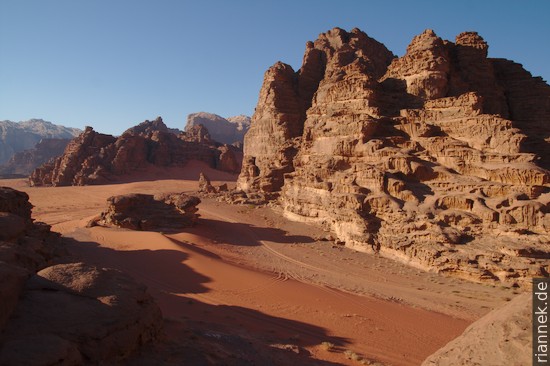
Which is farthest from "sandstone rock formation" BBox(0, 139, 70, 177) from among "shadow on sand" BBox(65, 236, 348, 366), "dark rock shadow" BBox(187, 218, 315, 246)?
"shadow on sand" BBox(65, 236, 348, 366)

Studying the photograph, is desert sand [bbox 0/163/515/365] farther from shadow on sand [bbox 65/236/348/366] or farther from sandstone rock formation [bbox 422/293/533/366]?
sandstone rock formation [bbox 422/293/533/366]

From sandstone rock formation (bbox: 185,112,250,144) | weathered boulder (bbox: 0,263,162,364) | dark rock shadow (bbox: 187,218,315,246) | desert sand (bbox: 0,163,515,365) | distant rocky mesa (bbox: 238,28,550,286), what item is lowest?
desert sand (bbox: 0,163,515,365)

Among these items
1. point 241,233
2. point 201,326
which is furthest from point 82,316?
point 241,233

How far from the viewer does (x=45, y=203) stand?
115 feet

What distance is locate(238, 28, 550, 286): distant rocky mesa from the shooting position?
48.9ft

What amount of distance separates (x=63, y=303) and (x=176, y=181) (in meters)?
45.5

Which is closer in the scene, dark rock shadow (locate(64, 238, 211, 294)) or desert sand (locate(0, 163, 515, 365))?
desert sand (locate(0, 163, 515, 365))

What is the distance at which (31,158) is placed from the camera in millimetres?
79438

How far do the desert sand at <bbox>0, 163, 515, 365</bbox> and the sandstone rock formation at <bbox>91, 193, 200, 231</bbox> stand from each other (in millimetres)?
1073

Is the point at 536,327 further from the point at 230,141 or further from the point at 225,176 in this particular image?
the point at 230,141

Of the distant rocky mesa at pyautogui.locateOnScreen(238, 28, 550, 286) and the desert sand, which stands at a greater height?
the distant rocky mesa at pyautogui.locateOnScreen(238, 28, 550, 286)

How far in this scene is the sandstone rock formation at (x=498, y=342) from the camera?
4.42m

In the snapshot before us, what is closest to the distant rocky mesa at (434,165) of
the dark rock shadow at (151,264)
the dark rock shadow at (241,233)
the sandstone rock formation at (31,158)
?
the dark rock shadow at (241,233)

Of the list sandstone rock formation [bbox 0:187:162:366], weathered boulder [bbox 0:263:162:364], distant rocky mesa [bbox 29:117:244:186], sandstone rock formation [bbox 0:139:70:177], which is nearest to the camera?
sandstone rock formation [bbox 0:187:162:366]
